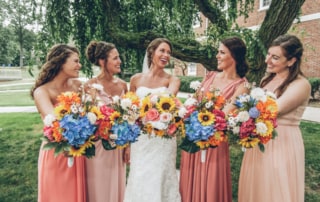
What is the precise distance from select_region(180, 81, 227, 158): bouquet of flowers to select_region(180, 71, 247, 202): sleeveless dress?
0.53 m

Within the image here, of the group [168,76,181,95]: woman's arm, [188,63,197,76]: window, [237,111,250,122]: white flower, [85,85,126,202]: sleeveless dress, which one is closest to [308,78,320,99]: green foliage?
[188,63,197,76]: window

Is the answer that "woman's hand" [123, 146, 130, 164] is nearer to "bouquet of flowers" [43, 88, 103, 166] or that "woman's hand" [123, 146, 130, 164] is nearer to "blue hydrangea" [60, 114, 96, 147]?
"bouquet of flowers" [43, 88, 103, 166]

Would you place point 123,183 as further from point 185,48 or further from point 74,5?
point 74,5

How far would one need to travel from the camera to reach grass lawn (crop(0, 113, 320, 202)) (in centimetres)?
488

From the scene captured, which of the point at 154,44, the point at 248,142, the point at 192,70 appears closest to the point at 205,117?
the point at 248,142

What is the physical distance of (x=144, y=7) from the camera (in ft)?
20.5

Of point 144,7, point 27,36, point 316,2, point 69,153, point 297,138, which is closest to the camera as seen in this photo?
point 69,153

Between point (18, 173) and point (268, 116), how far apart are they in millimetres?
4912

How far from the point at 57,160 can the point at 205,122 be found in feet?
4.71

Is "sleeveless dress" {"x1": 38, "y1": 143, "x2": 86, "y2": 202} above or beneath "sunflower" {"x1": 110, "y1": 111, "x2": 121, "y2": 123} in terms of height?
beneath

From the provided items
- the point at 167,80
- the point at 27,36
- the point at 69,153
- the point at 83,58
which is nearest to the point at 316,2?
the point at 83,58

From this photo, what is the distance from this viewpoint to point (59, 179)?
297 centimetres

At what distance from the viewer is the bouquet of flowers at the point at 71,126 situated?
Result: 7.54ft

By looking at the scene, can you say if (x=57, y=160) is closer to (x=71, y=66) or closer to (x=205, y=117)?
(x=71, y=66)
